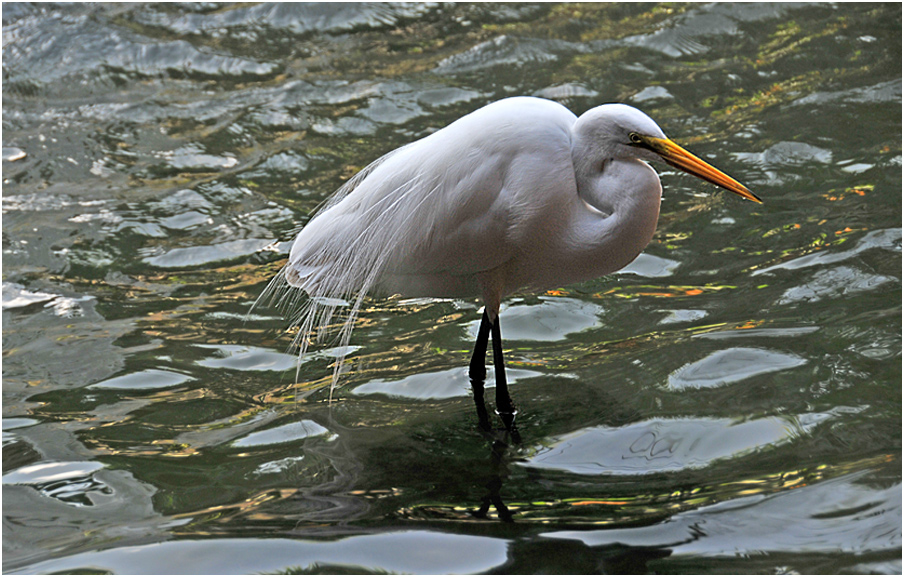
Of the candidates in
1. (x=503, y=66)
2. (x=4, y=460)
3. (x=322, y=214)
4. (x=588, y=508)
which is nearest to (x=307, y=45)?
(x=503, y=66)

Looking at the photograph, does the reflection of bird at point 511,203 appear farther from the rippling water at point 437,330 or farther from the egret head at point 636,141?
the rippling water at point 437,330

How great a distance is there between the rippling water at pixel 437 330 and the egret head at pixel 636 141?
0.90 metres

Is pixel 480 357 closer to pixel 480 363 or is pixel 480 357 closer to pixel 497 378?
pixel 480 363

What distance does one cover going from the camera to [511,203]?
118 inches

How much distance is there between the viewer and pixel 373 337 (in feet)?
14.5

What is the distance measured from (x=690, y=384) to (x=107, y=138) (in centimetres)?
543

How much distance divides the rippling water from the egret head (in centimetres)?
90

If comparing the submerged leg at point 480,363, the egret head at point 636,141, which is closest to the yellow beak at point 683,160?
the egret head at point 636,141

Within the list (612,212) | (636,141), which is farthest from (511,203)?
(636,141)

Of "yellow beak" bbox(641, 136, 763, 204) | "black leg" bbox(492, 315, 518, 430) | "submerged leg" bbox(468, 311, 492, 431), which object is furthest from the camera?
"submerged leg" bbox(468, 311, 492, 431)

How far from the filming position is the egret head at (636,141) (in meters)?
2.96

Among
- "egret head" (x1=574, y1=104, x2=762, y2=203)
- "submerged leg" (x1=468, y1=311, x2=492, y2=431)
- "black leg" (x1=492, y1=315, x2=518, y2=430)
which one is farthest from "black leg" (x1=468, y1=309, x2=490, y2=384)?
A: "egret head" (x1=574, y1=104, x2=762, y2=203)

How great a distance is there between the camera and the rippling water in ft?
8.74

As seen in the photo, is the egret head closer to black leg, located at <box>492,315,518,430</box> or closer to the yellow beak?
the yellow beak
